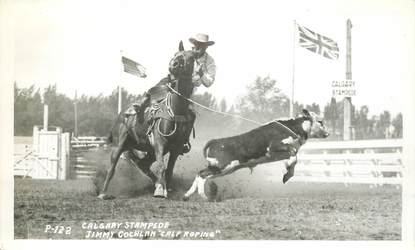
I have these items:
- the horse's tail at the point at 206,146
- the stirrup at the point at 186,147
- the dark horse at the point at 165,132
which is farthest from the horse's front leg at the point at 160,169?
the horse's tail at the point at 206,146

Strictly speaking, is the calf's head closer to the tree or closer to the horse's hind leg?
the tree

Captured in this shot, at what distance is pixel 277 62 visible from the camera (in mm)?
8328

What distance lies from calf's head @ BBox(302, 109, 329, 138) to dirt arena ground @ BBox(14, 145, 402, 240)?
725mm

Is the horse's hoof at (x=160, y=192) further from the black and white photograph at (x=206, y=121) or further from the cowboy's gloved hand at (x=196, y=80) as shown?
the cowboy's gloved hand at (x=196, y=80)

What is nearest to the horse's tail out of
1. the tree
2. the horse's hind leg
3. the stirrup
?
the stirrup

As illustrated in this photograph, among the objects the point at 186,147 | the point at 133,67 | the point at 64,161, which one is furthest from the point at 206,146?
the point at 64,161

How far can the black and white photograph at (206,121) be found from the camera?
8242mm

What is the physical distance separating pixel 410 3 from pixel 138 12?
12.5 ft

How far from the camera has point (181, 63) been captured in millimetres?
8266

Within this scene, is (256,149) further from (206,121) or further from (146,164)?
(146,164)

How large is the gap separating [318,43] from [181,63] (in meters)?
1.95

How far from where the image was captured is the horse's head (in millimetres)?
8250
